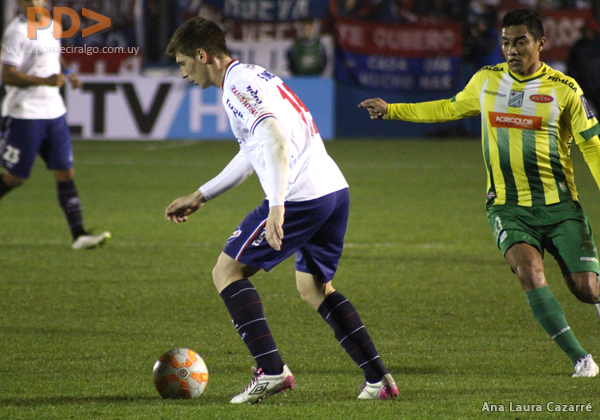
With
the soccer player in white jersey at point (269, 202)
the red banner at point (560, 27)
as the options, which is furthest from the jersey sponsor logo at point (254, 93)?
the red banner at point (560, 27)

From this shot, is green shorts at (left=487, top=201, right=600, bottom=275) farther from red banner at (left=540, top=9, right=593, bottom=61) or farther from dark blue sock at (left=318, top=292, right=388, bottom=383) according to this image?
red banner at (left=540, top=9, right=593, bottom=61)

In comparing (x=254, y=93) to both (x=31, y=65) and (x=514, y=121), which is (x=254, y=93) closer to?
(x=514, y=121)

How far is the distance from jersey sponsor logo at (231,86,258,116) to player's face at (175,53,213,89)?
18 cm

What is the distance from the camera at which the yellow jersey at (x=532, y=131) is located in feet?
13.5

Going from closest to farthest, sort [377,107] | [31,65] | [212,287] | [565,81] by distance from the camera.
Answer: [565,81], [377,107], [212,287], [31,65]

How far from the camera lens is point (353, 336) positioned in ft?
12.2

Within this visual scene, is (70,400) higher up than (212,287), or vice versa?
(70,400)

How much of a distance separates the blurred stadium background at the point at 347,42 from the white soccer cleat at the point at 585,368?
50.0 feet

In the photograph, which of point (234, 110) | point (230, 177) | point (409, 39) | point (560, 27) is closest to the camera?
point (234, 110)

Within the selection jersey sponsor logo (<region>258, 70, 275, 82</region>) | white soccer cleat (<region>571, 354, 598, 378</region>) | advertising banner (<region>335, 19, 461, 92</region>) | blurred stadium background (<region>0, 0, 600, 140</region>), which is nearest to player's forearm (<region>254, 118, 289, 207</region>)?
jersey sponsor logo (<region>258, 70, 275, 82</region>)

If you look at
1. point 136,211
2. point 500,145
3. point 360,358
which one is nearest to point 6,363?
point 360,358

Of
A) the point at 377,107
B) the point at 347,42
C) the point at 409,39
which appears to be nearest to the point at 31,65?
the point at 377,107

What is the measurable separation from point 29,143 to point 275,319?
309cm

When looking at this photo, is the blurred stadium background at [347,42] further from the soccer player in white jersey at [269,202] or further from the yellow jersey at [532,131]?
the soccer player in white jersey at [269,202]
